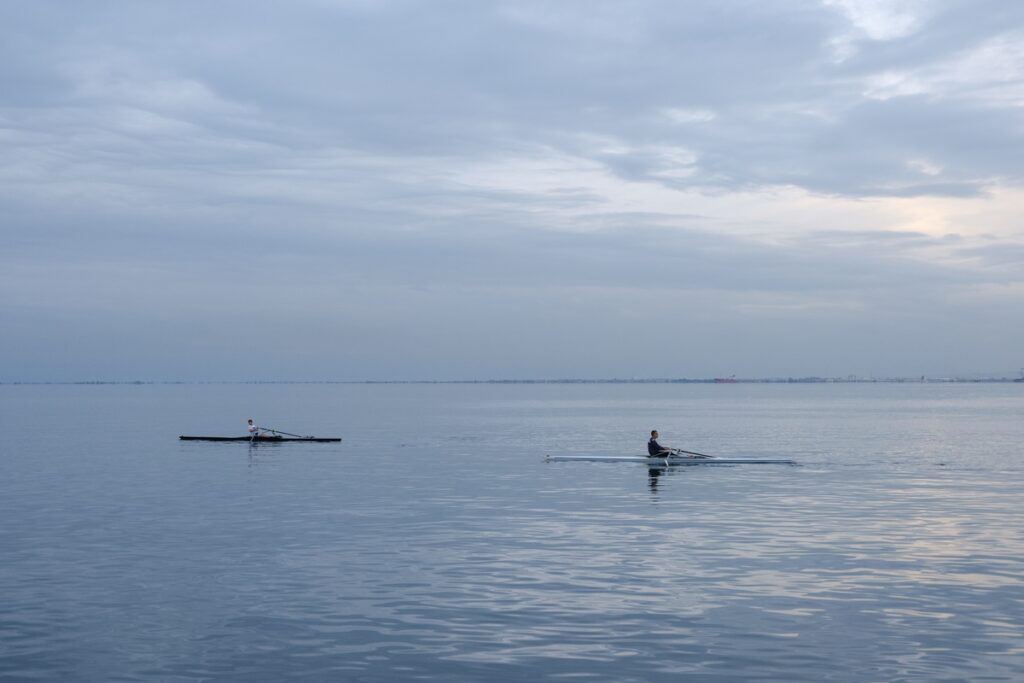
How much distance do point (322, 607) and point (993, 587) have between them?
15202 millimetres

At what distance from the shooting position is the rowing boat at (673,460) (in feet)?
181

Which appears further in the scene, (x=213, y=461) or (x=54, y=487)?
(x=213, y=461)

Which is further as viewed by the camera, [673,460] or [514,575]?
[673,460]

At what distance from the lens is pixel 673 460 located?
5516 cm

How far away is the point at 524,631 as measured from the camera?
19.9m

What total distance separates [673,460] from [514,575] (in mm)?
31022

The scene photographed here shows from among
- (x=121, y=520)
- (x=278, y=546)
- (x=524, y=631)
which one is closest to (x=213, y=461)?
(x=121, y=520)

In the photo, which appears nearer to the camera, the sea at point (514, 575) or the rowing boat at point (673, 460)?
the sea at point (514, 575)

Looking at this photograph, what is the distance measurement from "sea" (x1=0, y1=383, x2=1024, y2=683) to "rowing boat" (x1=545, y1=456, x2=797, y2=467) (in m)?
1.06

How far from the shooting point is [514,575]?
2536 centimetres

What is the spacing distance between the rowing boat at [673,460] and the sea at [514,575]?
1.06 meters

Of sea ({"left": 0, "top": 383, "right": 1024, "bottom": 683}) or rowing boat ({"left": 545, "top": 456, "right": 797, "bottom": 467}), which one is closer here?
sea ({"left": 0, "top": 383, "right": 1024, "bottom": 683})

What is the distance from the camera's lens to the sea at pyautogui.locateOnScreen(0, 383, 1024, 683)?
59.4ft

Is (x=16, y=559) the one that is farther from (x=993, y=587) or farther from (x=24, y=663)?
(x=993, y=587)
